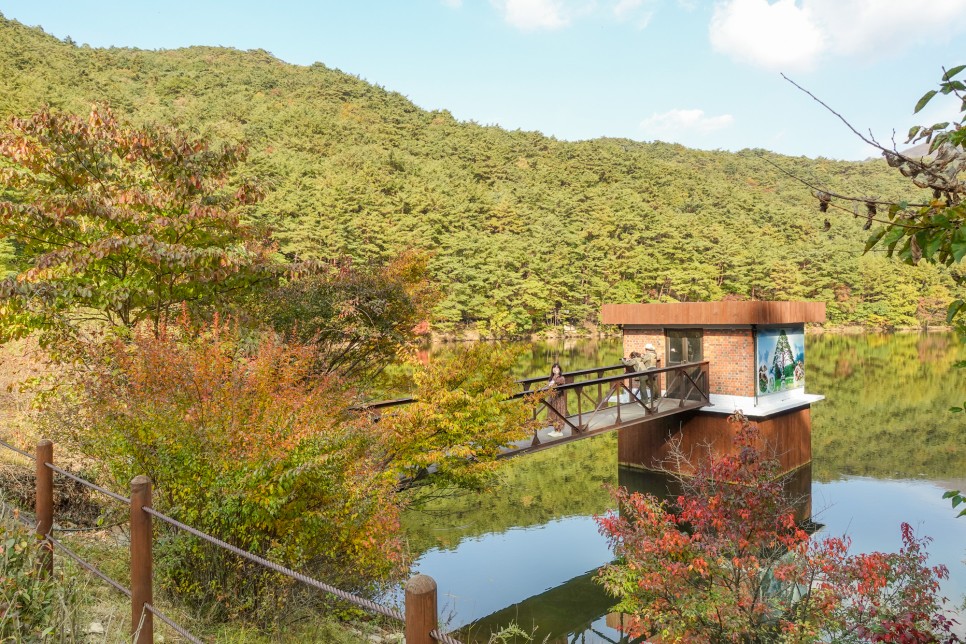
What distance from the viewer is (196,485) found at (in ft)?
17.5

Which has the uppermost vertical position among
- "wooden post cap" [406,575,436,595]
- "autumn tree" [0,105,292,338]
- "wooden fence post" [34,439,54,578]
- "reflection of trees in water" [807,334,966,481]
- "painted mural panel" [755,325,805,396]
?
"autumn tree" [0,105,292,338]

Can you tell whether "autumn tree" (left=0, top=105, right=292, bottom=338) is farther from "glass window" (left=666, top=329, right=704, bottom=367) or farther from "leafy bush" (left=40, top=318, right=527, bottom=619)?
"glass window" (left=666, top=329, right=704, bottom=367)

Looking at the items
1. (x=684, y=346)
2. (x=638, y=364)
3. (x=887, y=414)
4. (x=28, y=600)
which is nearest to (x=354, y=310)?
(x=28, y=600)

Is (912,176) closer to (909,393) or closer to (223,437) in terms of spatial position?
(223,437)

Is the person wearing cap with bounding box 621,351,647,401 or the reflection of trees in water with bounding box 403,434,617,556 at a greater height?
the person wearing cap with bounding box 621,351,647,401

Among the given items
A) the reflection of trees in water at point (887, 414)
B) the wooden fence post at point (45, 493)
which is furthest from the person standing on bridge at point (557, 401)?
the wooden fence post at point (45, 493)

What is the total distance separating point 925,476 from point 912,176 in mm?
17947

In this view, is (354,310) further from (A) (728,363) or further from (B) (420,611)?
(A) (728,363)

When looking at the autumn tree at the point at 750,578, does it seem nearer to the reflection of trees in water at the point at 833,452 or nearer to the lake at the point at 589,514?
the lake at the point at 589,514

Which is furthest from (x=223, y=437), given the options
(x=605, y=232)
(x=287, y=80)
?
(x=287, y=80)

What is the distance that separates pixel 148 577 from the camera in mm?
3496

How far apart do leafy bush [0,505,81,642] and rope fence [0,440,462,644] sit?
0.74 feet

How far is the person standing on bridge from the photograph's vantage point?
11734 millimetres

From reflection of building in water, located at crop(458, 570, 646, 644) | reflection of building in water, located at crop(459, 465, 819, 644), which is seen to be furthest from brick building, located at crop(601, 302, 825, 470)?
reflection of building in water, located at crop(458, 570, 646, 644)
